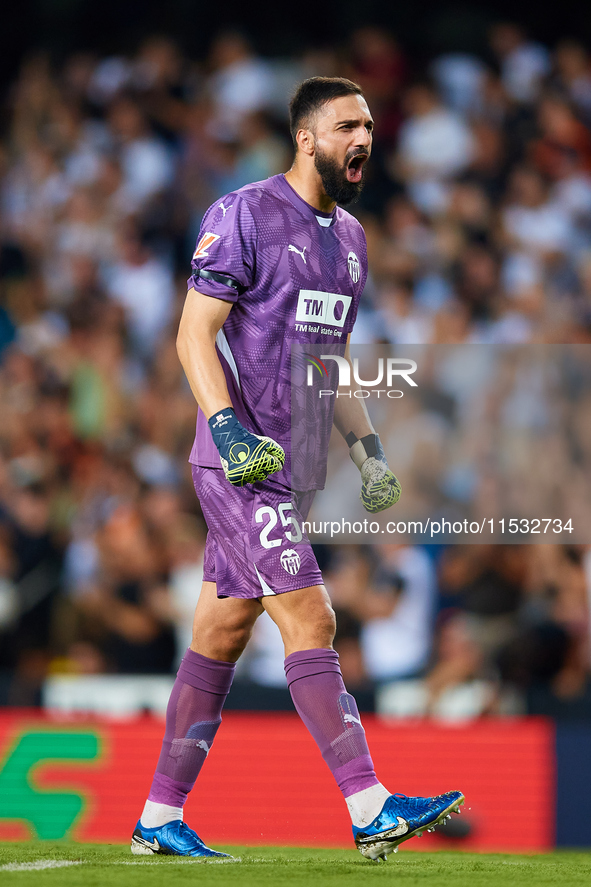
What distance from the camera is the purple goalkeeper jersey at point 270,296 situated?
302 centimetres

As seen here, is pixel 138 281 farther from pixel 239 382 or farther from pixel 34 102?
pixel 239 382

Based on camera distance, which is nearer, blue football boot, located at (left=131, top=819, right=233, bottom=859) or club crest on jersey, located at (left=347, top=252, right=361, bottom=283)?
blue football boot, located at (left=131, top=819, right=233, bottom=859)

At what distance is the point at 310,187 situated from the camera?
318 cm

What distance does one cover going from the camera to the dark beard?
3102 mm

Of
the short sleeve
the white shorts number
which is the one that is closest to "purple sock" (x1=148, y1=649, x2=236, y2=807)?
the white shorts number

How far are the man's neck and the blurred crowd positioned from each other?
2677mm

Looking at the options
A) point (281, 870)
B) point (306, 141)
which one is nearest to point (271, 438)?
point (306, 141)

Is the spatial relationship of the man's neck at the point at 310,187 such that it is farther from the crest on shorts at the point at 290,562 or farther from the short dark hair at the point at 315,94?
the crest on shorts at the point at 290,562

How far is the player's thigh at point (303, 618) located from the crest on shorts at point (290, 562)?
49 millimetres

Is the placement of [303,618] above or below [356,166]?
below

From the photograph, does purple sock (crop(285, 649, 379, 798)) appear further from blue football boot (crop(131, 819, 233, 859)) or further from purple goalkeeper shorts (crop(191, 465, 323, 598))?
blue football boot (crop(131, 819, 233, 859))

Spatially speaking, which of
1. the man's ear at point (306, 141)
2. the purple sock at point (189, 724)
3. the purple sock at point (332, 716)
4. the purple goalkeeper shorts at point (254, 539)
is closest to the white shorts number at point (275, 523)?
the purple goalkeeper shorts at point (254, 539)

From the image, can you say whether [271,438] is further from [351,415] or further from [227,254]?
[227,254]

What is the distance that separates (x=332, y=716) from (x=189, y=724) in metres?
0.53
